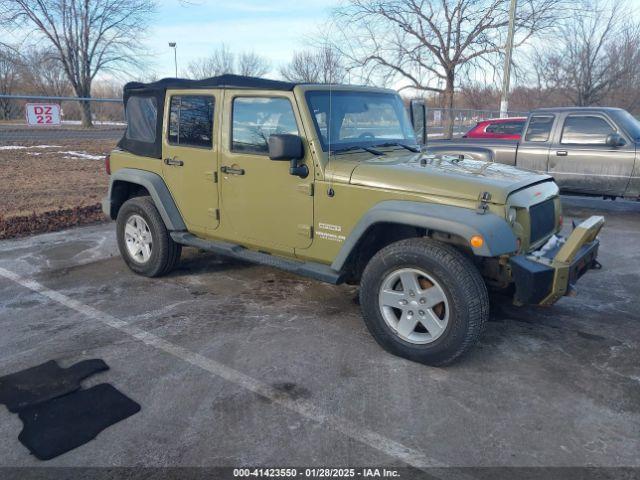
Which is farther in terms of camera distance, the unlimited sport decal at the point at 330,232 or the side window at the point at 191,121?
the side window at the point at 191,121

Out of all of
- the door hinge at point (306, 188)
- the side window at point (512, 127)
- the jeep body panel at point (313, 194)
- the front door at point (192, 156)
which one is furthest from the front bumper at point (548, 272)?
the side window at point (512, 127)

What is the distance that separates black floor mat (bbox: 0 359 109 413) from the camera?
3145 millimetres

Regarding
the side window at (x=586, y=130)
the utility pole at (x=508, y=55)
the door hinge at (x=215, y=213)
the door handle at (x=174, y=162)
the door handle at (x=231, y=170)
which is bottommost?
the door hinge at (x=215, y=213)

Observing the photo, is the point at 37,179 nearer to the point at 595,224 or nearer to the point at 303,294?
the point at 303,294

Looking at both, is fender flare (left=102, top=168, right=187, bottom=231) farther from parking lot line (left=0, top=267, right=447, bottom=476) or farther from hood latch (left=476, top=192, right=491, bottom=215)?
hood latch (left=476, top=192, right=491, bottom=215)

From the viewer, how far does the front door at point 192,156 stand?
4.66m

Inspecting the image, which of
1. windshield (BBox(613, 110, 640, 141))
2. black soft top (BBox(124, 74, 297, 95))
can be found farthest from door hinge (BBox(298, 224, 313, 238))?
windshield (BBox(613, 110, 640, 141))

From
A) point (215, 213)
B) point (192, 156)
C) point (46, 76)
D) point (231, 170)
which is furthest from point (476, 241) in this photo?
point (46, 76)

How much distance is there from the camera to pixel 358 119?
4.39 meters

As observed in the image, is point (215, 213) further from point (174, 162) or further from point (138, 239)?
point (138, 239)

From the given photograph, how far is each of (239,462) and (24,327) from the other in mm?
2543

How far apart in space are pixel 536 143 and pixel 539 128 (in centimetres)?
27

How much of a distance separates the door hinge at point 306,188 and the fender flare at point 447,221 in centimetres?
51

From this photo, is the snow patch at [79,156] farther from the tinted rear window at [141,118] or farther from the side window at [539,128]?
the side window at [539,128]
